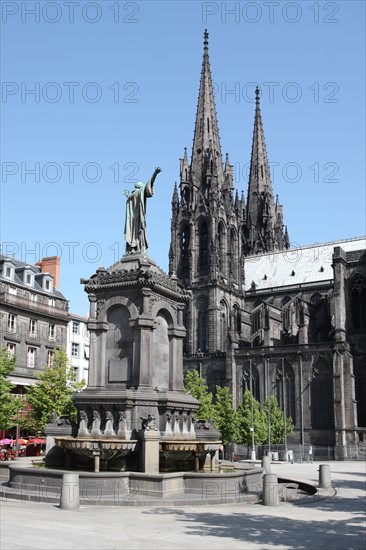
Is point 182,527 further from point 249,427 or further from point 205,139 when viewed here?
point 205,139

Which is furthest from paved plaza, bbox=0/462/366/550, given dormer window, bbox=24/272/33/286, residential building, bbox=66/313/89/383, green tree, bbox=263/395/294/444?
residential building, bbox=66/313/89/383

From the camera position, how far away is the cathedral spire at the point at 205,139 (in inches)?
3588

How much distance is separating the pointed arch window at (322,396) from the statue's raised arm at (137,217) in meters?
52.6

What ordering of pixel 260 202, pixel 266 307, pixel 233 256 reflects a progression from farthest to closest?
pixel 260 202
pixel 233 256
pixel 266 307

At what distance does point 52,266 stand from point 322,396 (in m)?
32.3

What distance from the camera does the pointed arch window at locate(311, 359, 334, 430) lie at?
70.6 meters

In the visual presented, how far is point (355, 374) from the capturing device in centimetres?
7212

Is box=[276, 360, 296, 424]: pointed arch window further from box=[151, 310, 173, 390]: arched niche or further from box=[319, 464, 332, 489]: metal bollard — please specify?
box=[151, 310, 173, 390]: arched niche

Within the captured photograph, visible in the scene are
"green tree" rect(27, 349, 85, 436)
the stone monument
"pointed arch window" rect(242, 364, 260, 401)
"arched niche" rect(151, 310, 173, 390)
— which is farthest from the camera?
"pointed arch window" rect(242, 364, 260, 401)

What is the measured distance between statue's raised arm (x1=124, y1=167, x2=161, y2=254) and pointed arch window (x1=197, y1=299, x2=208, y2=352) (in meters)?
61.8

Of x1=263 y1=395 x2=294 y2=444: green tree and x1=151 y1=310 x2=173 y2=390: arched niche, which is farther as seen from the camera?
x1=263 y1=395 x2=294 y2=444: green tree

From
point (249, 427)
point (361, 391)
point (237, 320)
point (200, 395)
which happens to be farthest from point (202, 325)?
point (249, 427)

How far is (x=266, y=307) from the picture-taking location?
81000mm

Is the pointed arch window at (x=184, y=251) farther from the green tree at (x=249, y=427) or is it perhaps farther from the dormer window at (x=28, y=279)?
the dormer window at (x=28, y=279)
